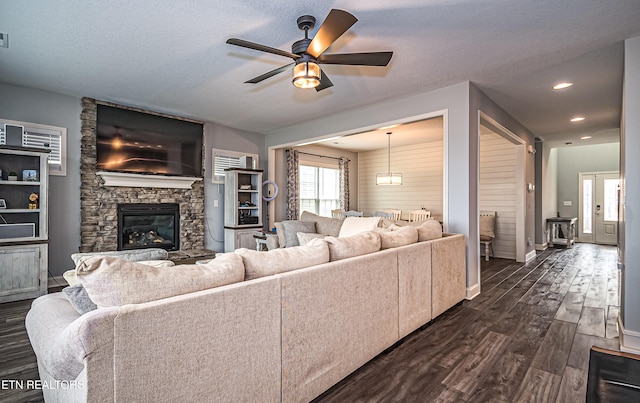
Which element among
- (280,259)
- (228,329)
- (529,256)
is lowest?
(529,256)

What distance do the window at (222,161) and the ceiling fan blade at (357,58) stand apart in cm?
405

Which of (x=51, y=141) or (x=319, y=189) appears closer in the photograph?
(x=51, y=141)

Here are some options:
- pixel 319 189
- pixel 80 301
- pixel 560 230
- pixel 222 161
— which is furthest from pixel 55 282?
pixel 560 230

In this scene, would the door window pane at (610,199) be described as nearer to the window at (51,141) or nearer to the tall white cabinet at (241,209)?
the tall white cabinet at (241,209)

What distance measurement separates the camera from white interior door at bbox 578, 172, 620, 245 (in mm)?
8594

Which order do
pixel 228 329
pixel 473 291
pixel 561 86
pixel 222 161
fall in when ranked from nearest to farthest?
pixel 228 329, pixel 473 291, pixel 561 86, pixel 222 161

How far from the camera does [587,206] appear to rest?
9031mm

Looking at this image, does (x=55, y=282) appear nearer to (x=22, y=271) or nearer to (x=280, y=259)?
(x=22, y=271)

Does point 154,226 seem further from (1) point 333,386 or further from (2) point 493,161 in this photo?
(2) point 493,161

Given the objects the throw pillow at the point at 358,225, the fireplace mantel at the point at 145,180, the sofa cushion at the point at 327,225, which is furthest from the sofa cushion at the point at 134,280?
the fireplace mantel at the point at 145,180

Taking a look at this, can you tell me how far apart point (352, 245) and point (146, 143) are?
4615 mm

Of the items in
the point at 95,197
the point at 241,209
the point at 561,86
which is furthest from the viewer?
the point at 241,209

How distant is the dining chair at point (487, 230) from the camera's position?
6258 millimetres

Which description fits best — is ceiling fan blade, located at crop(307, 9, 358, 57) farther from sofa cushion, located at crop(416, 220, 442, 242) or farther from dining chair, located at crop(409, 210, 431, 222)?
dining chair, located at crop(409, 210, 431, 222)
